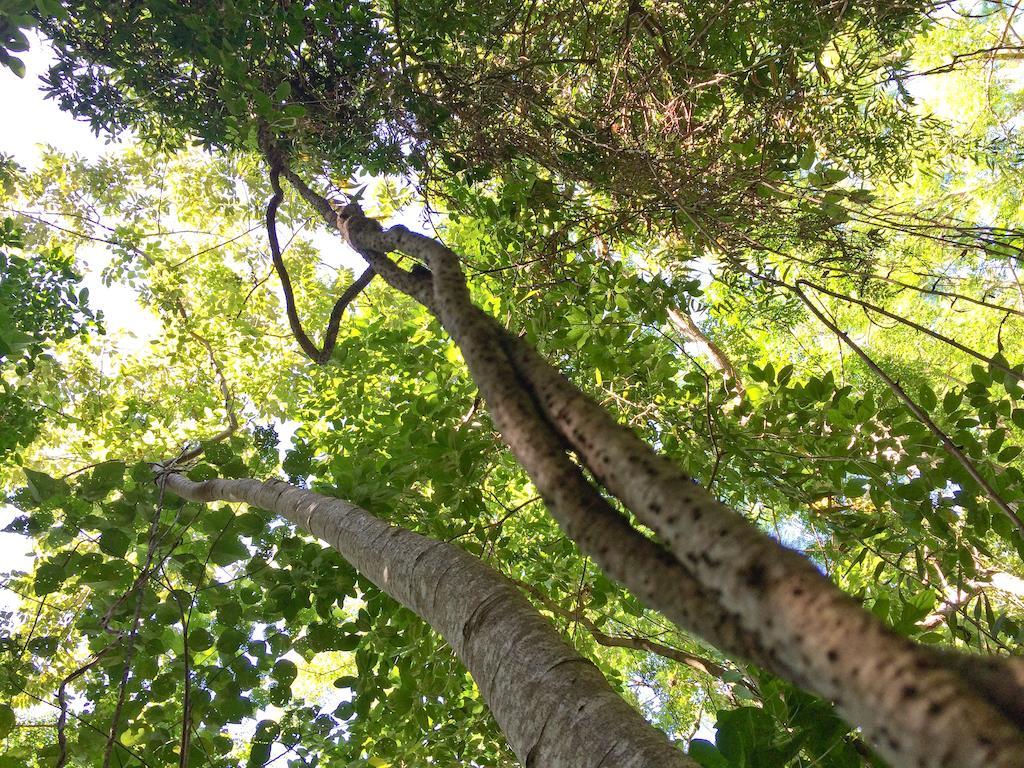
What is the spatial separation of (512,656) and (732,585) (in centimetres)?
77

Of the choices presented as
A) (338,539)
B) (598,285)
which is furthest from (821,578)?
(598,285)

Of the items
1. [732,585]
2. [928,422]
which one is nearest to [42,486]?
[732,585]

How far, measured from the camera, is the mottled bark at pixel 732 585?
52 centimetres

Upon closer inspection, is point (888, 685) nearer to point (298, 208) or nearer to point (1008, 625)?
point (1008, 625)

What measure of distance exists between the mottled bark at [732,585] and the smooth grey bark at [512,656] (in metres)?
0.40

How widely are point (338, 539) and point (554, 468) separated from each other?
1293 millimetres

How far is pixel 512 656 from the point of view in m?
1.32

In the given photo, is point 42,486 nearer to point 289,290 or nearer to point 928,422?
point 289,290

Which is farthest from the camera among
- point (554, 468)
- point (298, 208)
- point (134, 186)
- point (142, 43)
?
point (134, 186)

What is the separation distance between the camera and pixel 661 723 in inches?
315

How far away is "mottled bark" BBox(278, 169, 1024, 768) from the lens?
52cm

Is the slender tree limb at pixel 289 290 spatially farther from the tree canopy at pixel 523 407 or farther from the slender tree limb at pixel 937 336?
the slender tree limb at pixel 937 336

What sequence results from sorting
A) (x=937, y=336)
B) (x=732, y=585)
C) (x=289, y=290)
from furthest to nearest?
1. (x=289, y=290)
2. (x=937, y=336)
3. (x=732, y=585)

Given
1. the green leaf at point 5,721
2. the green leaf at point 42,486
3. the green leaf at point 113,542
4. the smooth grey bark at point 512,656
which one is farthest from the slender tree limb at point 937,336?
the green leaf at point 5,721
